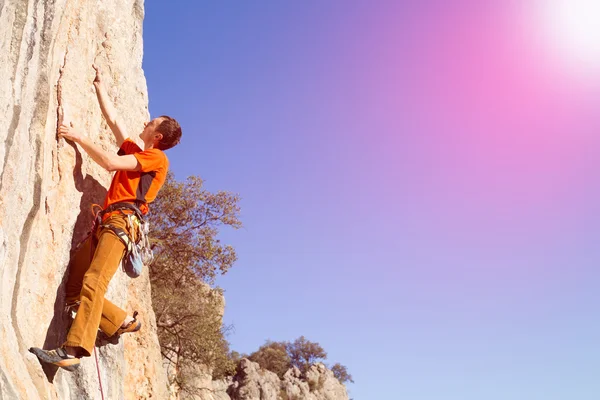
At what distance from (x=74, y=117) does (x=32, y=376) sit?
11.3ft

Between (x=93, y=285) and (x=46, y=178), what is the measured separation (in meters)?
1.40

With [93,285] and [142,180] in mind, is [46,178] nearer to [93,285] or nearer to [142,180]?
[142,180]

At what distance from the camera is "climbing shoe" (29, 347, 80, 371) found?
6.06m

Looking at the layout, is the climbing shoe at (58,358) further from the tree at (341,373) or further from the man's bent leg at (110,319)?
the tree at (341,373)

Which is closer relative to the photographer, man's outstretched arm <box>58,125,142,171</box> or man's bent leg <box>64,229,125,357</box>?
man's bent leg <box>64,229,125,357</box>

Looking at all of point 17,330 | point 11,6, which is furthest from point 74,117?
point 17,330

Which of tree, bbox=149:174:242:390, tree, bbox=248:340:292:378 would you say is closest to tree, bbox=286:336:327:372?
tree, bbox=248:340:292:378

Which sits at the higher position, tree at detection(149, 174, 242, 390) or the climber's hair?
tree at detection(149, 174, 242, 390)

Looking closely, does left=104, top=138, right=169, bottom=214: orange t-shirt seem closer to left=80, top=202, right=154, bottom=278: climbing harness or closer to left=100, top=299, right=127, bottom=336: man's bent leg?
left=80, top=202, right=154, bottom=278: climbing harness

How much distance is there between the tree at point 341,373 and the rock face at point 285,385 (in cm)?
820

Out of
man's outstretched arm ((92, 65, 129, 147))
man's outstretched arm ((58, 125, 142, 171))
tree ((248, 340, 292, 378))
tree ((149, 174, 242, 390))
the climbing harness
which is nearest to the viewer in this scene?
man's outstretched arm ((58, 125, 142, 171))

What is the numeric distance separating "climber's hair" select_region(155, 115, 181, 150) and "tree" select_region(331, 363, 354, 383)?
84.3m

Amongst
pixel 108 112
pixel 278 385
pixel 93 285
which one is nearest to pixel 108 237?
pixel 93 285

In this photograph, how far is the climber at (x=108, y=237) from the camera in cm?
649
